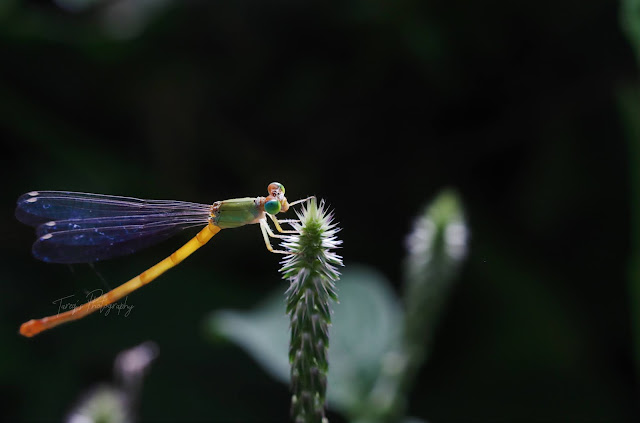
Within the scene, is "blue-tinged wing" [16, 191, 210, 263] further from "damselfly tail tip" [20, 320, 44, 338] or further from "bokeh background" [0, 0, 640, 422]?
"bokeh background" [0, 0, 640, 422]

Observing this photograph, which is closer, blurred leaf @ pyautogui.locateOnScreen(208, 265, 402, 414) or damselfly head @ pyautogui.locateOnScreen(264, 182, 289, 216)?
damselfly head @ pyautogui.locateOnScreen(264, 182, 289, 216)

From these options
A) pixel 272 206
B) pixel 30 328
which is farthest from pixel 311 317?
pixel 30 328

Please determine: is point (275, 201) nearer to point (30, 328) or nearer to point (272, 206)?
point (272, 206)

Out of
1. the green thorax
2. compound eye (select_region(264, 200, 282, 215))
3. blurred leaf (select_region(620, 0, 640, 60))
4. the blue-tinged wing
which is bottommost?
compound eye (select_region(264, 200, 282, 215))

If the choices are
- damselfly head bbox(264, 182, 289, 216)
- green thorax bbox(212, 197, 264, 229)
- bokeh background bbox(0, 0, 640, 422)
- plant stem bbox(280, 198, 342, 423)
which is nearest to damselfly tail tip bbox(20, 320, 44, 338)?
green thorax bbox(212, 197, 264, 229)

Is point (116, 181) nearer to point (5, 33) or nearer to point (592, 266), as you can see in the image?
point (5, 33)
